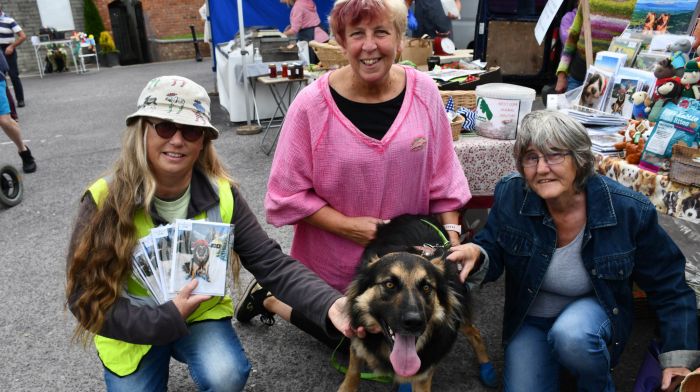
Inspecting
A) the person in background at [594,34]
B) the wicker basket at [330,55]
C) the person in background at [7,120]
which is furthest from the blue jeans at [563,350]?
the person in background at [7,120]

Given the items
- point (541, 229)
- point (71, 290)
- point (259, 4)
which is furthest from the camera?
point (259, 4)

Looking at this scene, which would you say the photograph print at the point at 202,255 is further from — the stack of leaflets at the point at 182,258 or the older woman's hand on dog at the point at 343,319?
the older woman's hand on dog at the point at 343,319

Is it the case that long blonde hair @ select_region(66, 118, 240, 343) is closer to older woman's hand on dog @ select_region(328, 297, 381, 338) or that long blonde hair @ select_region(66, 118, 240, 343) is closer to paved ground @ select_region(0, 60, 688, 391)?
paved ground @ select_region(0, 60, 688, 391)

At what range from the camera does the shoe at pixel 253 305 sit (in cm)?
286

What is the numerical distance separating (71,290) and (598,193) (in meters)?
2.00

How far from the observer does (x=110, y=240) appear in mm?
1735

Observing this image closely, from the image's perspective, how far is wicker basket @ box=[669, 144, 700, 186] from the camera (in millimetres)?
1946

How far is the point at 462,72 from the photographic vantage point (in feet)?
11.8

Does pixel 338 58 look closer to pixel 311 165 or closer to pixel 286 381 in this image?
pixel 311 165

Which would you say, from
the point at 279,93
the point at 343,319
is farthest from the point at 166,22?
the point at 343,319

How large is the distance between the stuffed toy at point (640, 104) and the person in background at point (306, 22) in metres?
5.97

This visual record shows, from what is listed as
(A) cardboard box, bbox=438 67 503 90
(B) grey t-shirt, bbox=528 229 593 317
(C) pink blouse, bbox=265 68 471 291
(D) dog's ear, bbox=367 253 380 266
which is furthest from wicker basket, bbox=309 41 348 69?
(B) grey t-shirt, bbox=528 229 593 317

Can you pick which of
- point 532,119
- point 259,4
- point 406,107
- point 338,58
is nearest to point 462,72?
point 406,107

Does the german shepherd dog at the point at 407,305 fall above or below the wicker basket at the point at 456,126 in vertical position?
below
